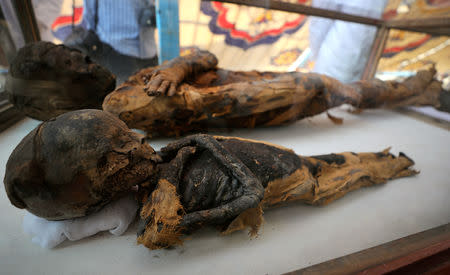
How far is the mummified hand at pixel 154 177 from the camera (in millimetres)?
963

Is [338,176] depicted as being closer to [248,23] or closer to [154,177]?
[154,177]

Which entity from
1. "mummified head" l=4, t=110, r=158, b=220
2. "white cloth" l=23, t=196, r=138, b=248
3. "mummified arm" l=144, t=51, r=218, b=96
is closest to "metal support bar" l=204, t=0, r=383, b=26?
A: "mummified arm" l=144, t=51, r=218, b=96

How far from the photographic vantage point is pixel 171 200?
43.4 inches

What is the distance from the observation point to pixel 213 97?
1971mm

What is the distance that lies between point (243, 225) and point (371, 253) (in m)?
0.62

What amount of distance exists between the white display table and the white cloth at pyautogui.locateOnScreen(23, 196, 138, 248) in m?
0.06

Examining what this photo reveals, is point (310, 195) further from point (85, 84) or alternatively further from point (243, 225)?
point (85, 84)

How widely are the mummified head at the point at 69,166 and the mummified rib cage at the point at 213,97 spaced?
0.72 meters

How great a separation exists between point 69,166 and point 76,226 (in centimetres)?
37

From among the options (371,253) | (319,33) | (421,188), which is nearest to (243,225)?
(371,253)

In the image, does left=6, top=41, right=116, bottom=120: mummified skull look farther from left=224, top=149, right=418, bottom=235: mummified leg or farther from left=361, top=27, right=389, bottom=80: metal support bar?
left=361, top=27, right=389, bottom=80: metal support bar

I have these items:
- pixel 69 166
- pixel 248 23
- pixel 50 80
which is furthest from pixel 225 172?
pixel 248 23

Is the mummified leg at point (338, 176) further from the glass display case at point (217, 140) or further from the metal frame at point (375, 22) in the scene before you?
the metal frame at point (375, 22)

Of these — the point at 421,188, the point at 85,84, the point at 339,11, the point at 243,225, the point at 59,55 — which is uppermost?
the point at 339,11
